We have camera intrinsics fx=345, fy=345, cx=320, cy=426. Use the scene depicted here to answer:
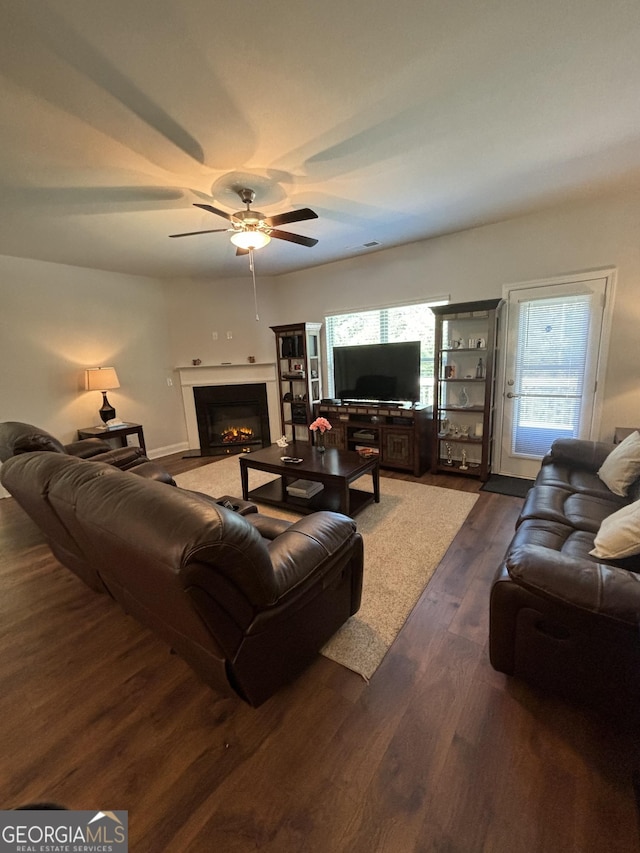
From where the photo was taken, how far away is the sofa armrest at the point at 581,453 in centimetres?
260

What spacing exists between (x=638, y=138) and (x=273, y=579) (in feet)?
11.2

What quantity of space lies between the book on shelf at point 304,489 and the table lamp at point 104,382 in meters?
2.86

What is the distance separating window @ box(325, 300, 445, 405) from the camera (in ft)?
14.5

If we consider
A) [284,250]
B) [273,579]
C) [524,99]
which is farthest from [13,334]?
[524,99]

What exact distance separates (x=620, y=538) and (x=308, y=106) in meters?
2.56

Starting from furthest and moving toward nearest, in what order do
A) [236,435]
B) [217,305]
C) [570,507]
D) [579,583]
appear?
[236,435] < [217,305] < [570,507] < [579,583]

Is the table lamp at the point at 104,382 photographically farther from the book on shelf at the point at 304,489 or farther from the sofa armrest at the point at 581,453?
the sofa armrest at the point at 581,453

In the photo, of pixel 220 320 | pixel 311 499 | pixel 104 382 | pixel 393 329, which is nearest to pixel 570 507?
pixel 311 499

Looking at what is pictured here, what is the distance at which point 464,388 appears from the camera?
4.08m

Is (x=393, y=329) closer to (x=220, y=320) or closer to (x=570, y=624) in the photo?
(x=220, y=320)

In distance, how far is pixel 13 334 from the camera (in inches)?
157

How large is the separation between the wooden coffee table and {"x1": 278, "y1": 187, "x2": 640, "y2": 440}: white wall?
7.77 feet

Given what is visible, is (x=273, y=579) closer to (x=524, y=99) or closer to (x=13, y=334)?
(x=524, y=99)

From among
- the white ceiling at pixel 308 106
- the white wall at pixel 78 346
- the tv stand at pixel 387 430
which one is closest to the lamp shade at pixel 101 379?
the white wall at pixel 78 346
